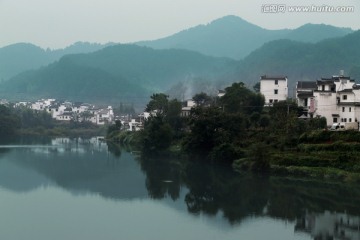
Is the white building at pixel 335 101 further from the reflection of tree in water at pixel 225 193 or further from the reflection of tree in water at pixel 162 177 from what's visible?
the reflection of tree in water at pixel 162 177

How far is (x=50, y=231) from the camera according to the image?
12773 millimetres

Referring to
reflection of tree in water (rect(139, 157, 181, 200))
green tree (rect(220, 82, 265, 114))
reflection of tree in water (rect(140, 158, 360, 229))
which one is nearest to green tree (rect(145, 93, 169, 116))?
reflection of tree in water (rect(139, 157, 181, 200))

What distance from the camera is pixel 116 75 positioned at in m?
102

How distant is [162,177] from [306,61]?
191 feet

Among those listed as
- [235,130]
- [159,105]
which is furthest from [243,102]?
[159,105]

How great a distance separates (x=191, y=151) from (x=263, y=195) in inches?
390

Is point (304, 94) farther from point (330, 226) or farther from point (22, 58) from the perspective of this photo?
point (22, 58)

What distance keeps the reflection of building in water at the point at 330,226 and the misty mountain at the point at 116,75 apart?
7472cm

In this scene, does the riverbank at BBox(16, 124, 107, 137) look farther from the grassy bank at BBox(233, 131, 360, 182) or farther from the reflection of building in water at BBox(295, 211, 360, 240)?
the reflection of building in water at BBox(295, 211, 360, 240)

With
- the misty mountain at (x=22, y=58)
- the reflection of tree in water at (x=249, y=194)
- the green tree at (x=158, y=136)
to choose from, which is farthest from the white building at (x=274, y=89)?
the misty mountain at (x=22, y=58)

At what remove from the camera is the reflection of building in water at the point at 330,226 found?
12344 mm

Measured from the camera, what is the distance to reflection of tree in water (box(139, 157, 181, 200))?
61.4 ft

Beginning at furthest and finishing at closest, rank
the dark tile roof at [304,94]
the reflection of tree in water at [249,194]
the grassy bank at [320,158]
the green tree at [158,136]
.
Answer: the green tree at [158,136]
the dark tile roof at [304,94]
the grassy bank at [320,158]
the reflection of tree in water at [249,194]

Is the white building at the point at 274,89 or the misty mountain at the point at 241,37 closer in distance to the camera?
the white building at the point at 274,89
